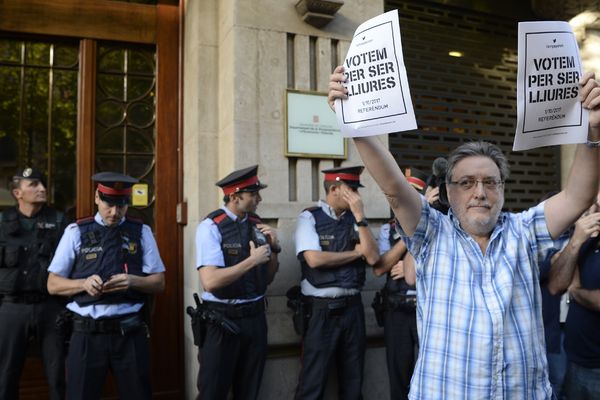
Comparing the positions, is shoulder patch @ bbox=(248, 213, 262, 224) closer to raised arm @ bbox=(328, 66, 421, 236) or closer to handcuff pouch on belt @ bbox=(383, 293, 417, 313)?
handcuff pouch on belt @ bbox=(383, 293, 417, 313)

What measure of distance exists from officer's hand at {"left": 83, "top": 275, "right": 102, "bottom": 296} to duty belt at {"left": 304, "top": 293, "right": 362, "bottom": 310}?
166 cm

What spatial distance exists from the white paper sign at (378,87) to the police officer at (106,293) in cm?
245

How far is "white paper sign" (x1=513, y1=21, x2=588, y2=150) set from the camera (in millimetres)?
2145

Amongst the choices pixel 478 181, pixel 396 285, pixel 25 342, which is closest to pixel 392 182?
pixel 478 181

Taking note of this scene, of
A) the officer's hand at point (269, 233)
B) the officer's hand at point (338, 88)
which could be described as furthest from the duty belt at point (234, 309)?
the officer's hand at point (338, 88)

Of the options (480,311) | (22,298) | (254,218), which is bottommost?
(22,298)

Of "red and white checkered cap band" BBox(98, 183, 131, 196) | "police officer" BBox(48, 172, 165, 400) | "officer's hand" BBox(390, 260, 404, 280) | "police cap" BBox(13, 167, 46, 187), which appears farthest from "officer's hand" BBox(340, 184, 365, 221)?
"police cap" BBox(13, 167, 46, 187)

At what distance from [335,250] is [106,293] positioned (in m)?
1.84

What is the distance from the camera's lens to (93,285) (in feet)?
12.2

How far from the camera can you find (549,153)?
692cm

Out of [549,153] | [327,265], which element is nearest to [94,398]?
[327,265]

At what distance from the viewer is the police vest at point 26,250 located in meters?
4.23

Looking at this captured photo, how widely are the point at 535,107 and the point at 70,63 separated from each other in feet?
14.5

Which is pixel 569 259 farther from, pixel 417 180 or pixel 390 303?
pixel 417 180
